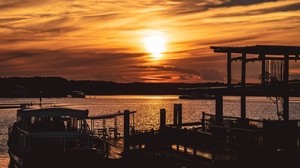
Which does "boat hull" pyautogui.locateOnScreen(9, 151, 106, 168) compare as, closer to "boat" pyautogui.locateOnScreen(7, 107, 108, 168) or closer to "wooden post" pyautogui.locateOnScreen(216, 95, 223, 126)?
"boat" pyautogui.locateOnScreen(7, 107, 108, 168)

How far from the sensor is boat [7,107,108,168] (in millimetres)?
28859

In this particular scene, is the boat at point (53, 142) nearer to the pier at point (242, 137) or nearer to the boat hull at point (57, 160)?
the boat hull at point (57, 160)

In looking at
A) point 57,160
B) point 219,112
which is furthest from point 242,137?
point 57,160

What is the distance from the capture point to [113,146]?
37344 millimetres

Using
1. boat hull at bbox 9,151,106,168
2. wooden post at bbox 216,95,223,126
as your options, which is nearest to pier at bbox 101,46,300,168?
wooden post at bbox 216,95,223,126

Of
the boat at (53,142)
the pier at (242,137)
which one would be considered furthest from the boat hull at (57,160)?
the pier at (242,137)

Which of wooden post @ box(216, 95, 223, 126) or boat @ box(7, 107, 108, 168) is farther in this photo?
boat @ box(7, 107, 108, 168)

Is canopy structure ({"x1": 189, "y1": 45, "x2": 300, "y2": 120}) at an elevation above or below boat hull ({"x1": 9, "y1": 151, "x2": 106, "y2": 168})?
above

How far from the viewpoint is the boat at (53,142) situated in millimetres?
28859

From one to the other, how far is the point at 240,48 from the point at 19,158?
13526mm

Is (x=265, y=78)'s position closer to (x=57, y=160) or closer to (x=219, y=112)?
(x=219, y=112)

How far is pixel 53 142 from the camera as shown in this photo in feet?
97.2

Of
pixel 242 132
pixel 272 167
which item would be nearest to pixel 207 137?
pixel 242 132

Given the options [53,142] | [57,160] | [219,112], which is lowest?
[57,160]
